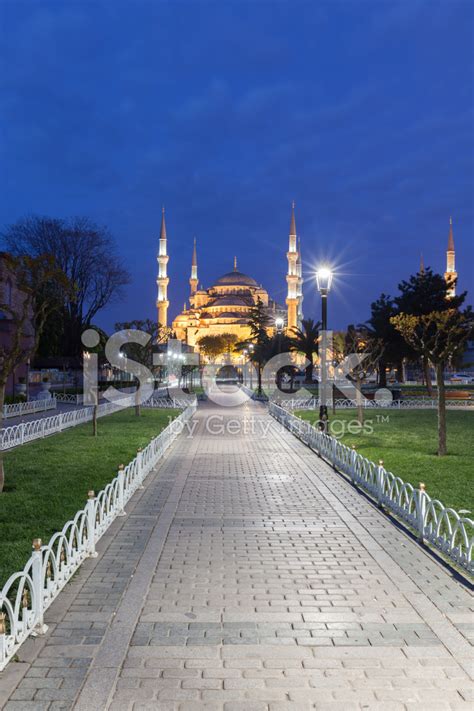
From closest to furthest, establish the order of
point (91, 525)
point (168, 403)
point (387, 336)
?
point (91, 525) → point (168, 403) → point (387, 336)

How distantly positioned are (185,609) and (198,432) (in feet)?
51.5

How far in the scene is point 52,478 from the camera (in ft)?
38.1

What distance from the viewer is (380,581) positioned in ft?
20.4

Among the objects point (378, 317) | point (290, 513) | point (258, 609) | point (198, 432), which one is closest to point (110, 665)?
point (258, 609)

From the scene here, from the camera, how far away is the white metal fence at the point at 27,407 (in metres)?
24.6

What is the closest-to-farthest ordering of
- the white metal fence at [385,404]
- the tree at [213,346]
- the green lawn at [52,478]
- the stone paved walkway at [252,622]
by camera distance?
1. the stone paved walkway at [252,622]
2. the green lawn at [52,478]
3. the white metal fence at [385,404]
4. the tree at [213,346]

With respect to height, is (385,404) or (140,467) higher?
(140,467)

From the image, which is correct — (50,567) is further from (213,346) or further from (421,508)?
(213,346)

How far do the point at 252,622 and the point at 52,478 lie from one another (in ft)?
24.5


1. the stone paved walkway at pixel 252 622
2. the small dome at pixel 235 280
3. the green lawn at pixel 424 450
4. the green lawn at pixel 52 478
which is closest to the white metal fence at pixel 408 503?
the stone paved walkway at pixel 252 622

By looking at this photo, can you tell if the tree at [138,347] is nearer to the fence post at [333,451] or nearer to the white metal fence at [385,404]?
the white metal fence at [385,404]

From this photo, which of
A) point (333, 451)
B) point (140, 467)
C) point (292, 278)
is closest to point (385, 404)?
point (333, 451)

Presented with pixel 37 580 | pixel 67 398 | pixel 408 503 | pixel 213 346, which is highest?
pixel 213 346

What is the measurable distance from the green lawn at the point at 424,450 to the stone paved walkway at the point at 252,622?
79.7 inches
